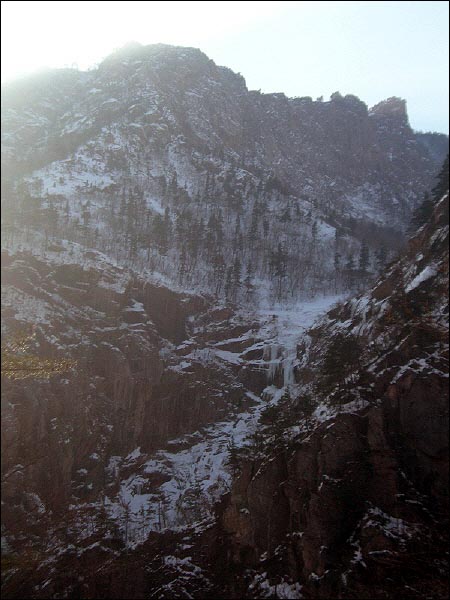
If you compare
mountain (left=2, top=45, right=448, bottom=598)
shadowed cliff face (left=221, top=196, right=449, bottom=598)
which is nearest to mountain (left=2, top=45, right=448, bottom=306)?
mountain (left=2, top=45, right=448, bottom=598)

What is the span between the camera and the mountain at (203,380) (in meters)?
39.1

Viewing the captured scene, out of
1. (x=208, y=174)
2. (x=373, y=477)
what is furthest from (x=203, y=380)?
(x=208, y=174)

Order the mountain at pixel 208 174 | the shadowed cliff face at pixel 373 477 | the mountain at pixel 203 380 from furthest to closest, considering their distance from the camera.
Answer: the mountain at pixel 208 174, the mountain at pixel 203 380, the shadowed cliff face at pixel 373 477

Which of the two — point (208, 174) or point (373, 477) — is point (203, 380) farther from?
point (208, 174)

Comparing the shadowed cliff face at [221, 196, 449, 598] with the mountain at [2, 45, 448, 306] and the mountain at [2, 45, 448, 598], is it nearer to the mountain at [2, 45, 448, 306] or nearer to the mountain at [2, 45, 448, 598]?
the mountain at [2, 45, 448, 598]

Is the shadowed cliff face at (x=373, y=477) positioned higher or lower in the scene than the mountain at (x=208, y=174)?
lower

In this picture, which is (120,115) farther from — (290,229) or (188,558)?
(188,558)

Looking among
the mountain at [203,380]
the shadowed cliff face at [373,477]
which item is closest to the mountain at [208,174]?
the mountain at [203,380]

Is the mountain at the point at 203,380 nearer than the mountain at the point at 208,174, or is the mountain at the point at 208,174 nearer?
the mountain at the point at 203,380

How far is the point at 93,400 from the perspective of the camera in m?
57.9

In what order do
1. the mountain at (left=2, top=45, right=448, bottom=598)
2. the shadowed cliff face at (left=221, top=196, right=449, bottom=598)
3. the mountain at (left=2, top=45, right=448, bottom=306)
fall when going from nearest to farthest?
1. the shadowed cliff face at (left=221, top=196, right=449, bottom=598)
2. the mountain at (left=2, top=45, right=448, bottom=598)
3. the mountain at (left=2, top=45, right=448, bottom=306)

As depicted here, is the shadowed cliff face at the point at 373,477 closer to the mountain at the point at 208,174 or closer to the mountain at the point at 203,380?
the mountain at the point at 203,380

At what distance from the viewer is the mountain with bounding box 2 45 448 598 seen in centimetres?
3906

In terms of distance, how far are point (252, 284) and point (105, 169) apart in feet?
125
